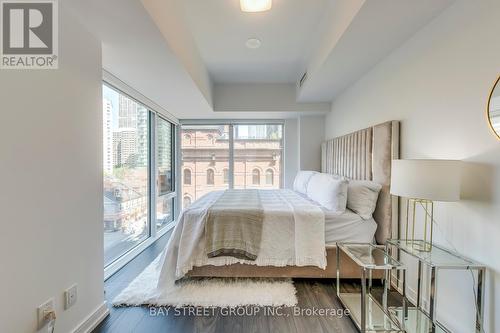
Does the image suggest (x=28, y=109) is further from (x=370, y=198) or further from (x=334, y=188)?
(x=370, y=198)

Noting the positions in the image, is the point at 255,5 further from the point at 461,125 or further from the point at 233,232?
the point at 233,232

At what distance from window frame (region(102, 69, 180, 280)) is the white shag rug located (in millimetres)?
530

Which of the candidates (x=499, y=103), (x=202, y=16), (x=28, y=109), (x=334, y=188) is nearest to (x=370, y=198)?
(x=334, y=188)

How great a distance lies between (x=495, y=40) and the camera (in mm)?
1367

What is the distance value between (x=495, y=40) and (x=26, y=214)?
2.70 metres

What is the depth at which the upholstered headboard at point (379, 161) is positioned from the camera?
228 cm

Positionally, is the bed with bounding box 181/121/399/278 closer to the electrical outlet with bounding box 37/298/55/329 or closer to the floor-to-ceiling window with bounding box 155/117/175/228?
the electrical outlet with bounding box 37/298/55/329

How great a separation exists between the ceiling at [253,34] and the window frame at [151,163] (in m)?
1.00

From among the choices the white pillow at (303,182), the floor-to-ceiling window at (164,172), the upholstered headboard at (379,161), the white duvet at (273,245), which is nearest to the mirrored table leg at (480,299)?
the upholstered headboard at (379,161)

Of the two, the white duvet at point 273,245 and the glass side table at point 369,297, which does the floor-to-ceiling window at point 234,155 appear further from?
the glass side table at point 369,297

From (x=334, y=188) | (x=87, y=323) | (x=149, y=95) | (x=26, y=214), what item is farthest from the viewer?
(x=149, y=95)

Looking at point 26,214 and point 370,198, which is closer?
point 26,214
